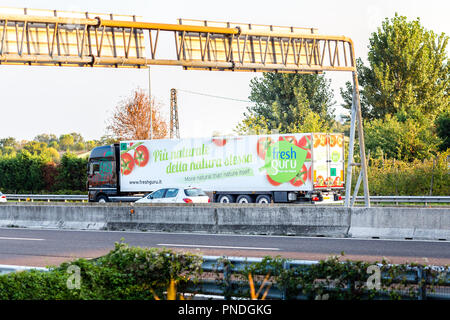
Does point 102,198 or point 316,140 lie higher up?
point 316,140

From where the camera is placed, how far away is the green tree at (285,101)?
224ft

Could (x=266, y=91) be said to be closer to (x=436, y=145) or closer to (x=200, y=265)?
(x=436, y=145)

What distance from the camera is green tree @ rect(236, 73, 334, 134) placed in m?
68.2

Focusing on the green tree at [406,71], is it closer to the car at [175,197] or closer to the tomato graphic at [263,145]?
the tomato graphic at [263,145]

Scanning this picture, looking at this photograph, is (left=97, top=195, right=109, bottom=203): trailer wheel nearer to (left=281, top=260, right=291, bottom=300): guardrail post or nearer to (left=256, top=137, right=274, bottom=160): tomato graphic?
(left=256, top=137, right=274, bottom=160): tomato graphic

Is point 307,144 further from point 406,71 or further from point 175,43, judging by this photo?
point 406,71

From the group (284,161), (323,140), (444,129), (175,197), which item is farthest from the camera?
(444,129)

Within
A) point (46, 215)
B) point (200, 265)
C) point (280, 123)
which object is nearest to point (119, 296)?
point (200, 265)

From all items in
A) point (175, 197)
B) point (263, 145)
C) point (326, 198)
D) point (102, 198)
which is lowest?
point (326, 198)

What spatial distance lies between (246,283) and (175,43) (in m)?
15.5

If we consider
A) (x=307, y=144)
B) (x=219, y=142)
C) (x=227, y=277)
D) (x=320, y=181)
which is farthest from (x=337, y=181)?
(x=227, y=277)

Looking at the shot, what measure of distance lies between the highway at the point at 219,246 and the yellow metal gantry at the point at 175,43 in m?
3.03

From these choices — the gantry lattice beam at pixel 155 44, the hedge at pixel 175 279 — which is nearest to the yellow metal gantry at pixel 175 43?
the gantry lattice beam at pixel 155 44

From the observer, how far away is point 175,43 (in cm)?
2291
